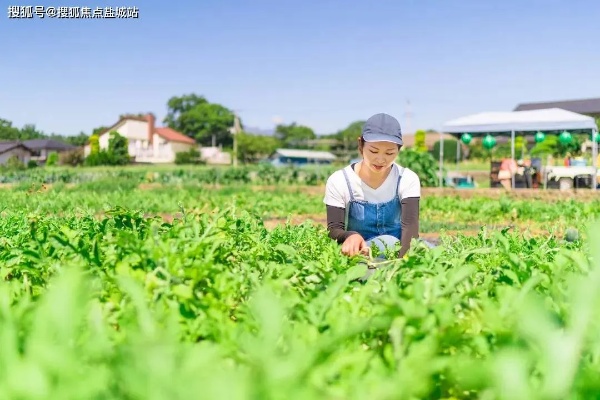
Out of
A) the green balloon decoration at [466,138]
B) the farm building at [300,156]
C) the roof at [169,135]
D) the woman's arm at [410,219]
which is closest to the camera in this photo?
the woman's arm at [410,219]

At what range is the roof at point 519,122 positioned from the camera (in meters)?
20.3

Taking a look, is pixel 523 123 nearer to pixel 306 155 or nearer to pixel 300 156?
pixel 300 156

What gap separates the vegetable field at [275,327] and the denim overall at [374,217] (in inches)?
89.0

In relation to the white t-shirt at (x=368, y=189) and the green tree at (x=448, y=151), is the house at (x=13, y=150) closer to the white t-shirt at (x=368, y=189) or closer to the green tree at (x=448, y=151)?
the green tree at (x=448, y=151)

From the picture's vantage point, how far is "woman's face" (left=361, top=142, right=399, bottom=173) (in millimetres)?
3973

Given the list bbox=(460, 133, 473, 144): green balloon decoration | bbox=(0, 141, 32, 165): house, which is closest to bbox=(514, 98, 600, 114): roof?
bbox=(460, 133, 473, 144): green balloon decoration

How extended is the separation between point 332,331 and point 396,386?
38cm

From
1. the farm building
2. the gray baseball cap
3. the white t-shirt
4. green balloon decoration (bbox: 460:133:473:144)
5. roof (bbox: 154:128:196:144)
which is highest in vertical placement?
roof (bbox: 154:128:196:144)

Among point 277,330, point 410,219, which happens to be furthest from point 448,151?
point 277,330

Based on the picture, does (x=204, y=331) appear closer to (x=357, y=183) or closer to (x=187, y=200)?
(x=357, y=183)

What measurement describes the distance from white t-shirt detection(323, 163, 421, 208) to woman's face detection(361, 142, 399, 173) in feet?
1.00

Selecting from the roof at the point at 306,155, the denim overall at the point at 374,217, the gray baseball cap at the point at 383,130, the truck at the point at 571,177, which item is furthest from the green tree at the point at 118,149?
the gray baseball cap at the point at 383,130

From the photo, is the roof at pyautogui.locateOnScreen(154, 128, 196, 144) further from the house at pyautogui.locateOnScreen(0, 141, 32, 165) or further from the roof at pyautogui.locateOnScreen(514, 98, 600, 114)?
the roof at pyautogui.locateOnScreen(514, 98, 600, 114)

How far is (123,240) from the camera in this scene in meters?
1.50
